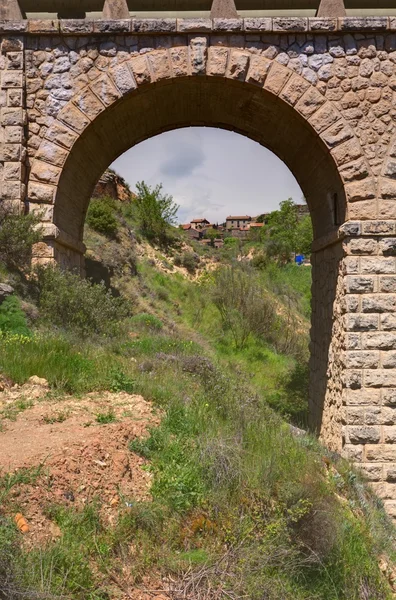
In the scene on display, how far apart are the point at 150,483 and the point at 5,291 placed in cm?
407

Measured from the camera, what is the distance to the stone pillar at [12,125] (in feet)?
23.7

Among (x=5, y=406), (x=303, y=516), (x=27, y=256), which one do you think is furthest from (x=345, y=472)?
(x=27, y=256)

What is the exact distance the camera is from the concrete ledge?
709cm

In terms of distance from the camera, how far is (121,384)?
5586 millimetres

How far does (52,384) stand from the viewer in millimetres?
5453

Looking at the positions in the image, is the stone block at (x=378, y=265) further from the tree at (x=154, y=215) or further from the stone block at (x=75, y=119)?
the tree at (x=154, y=215)

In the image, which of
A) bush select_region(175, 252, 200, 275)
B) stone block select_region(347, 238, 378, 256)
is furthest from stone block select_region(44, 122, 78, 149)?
bush select_region(175, 252, 200, 275)

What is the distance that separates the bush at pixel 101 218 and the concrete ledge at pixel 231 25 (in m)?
14.7

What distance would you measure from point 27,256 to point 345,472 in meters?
5.27

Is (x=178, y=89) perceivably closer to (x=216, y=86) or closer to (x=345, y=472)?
(x=216, y=86)

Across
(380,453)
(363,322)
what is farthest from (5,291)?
(380,453)

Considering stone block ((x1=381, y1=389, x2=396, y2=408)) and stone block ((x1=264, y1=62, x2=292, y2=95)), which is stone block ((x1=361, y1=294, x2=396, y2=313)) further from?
stone block ((x1=264, y1=62, x2=292, y2=95))

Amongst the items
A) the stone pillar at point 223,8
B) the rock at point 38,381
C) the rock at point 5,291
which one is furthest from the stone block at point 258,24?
the rock at point 38,381

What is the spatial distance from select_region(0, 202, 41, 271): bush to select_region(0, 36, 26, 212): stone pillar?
26 cm
